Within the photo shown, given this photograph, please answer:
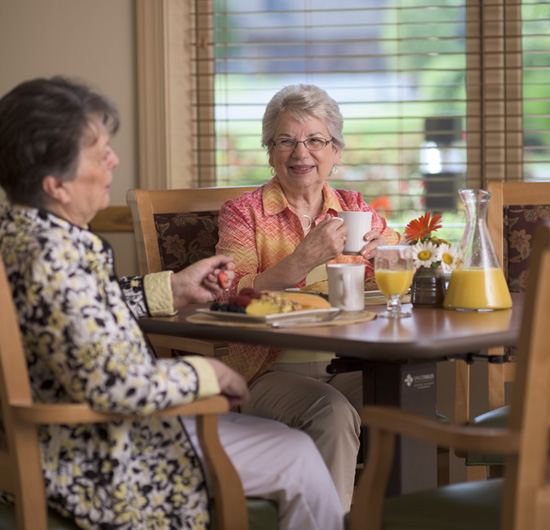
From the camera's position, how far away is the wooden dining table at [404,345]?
4.43 feet

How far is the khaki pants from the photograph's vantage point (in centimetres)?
192

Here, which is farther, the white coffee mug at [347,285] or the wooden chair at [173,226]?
the wooden chair at [173,226]

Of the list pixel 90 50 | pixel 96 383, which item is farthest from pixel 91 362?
pixel 90 50

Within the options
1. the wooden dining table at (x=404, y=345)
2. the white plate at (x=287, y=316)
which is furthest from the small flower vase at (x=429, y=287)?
the white plate at (x=287, y=316)

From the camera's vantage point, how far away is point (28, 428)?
127 cm

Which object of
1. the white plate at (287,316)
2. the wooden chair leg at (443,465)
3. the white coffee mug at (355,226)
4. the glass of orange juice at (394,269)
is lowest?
the wooden chair leg at (443,465)

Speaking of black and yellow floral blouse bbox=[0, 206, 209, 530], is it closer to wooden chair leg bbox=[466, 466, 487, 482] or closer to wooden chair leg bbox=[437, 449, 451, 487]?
wooden chair leg bbox=[437, 449, 451, 487]

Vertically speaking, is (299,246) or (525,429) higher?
(299,246)

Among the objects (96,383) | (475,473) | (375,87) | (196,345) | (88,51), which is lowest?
(475,473)

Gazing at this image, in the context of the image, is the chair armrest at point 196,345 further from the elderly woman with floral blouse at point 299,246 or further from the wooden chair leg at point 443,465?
the wooden chair leg at point 443,465

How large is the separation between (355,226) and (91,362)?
92cm

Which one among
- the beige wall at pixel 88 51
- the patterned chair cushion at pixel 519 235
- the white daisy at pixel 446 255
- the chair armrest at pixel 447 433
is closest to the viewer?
the chair armrest at pixel 447 433

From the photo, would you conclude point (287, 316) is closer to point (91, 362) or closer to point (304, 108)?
point (91, 362)

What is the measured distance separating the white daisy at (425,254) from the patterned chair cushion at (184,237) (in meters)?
0.91
